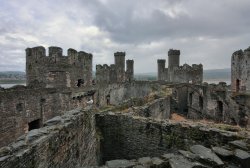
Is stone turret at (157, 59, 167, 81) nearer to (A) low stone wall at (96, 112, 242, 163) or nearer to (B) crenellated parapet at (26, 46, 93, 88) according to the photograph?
(B) crenellated parapet at (26, 46, 93, 88)

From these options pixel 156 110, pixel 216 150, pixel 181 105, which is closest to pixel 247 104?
pixel 156 110

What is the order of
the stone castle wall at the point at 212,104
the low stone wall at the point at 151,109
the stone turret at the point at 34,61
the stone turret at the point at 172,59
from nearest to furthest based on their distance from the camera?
the low stone wall at the point at 151,109 → the stone castle wall at the point at 212,104 → the stone turret at the point at 34,61 → the stone turret at the point at 172,59

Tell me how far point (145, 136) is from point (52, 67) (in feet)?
60.7

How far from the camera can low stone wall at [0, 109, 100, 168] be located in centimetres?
414

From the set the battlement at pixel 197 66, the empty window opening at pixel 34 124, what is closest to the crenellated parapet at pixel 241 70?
the battlement at pixel 197 66

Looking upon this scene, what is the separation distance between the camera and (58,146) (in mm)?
5348

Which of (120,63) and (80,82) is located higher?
(120,63)

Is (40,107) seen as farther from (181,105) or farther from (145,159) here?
(181,105)

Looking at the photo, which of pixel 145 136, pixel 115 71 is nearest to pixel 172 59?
pixel 115 71

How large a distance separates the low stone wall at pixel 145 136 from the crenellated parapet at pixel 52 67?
1681 cm

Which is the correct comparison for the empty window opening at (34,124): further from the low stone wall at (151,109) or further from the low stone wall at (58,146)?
the low stone wall at (58,146)

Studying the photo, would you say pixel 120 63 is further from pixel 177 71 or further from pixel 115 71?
pixel 177 71

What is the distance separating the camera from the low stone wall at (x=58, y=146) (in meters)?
4.14

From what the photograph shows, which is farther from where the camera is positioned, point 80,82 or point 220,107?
point 80,82
